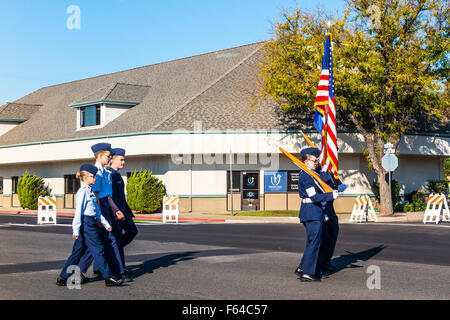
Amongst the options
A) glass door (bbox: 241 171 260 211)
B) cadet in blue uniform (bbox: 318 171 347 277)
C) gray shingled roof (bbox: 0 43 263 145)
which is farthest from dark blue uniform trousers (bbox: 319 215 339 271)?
gray shingled roof (bbox: 0 43 263 145)

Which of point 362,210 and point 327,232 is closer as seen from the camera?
point 327,232

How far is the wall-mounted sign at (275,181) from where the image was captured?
33.9 metres

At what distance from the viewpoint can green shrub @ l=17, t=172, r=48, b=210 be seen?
1556 inches

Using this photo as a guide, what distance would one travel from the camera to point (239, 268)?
11.0 metres

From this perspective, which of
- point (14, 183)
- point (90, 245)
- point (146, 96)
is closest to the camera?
point (90, 245)

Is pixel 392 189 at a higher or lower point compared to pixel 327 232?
higher

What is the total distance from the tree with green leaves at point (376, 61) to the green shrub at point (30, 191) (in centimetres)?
1812

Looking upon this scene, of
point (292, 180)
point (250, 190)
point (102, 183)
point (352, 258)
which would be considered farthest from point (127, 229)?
point (292, 180)

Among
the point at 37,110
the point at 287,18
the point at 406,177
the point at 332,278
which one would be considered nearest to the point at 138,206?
the point at 287,18

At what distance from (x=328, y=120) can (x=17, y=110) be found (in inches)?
1575

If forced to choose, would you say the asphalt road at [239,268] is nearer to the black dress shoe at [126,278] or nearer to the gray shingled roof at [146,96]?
the black dress shoe at [126,278]

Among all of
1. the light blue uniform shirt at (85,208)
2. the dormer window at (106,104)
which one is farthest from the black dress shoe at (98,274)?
the dormer window at (106,104)

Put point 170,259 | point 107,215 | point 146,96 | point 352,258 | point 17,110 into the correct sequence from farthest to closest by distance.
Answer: point 17,110
point 146,96
point 352,258
point 170,259
point 107,215

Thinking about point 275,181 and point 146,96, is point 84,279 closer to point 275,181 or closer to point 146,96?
point 275,181
